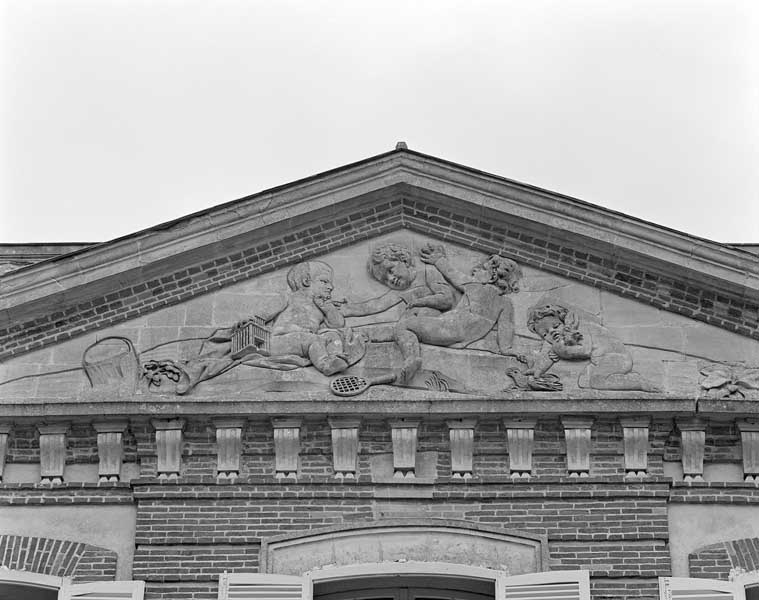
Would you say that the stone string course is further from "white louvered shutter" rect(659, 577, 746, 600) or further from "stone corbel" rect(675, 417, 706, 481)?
"white louvered shutter" rect(659, 577, 746, 600)

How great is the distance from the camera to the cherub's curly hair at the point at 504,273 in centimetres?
1667

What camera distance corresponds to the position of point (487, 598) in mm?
15227

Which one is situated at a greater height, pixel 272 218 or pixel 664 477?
pixel 272 218

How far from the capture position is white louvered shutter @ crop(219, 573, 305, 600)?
48.9 feet

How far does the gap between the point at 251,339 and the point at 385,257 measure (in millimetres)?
1510

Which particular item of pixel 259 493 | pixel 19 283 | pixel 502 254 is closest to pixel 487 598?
pixel 259 493

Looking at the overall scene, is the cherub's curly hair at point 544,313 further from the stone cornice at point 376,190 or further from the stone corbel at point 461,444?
the stone corbel at point 461,444

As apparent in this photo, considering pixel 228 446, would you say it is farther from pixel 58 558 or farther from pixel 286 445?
pixel 58 558

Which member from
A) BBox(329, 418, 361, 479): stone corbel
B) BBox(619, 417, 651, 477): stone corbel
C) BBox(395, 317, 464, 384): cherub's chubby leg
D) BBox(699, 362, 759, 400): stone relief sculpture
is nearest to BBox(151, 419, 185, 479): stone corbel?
BBox(329, 418, 361, 479): stone corbel

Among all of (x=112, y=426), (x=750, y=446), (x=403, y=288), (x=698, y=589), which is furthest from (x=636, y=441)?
(x=112, y=426)

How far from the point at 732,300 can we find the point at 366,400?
3553 millimetres

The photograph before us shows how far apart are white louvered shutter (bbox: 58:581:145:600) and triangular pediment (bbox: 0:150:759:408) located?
252 centimetres

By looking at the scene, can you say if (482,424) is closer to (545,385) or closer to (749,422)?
(545,385)

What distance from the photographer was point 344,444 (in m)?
15.6
